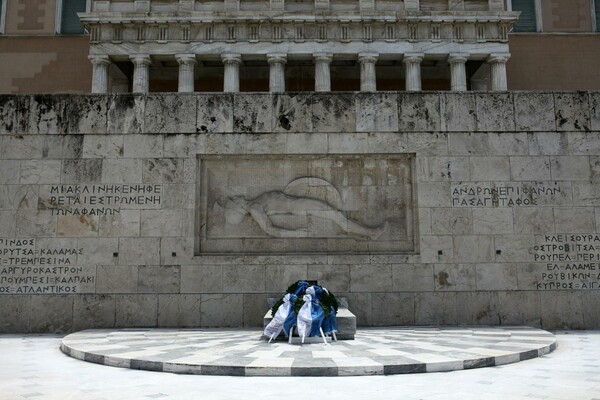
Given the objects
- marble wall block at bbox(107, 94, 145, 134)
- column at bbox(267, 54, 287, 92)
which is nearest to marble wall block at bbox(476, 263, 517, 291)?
marble wall block at bbox(107, 94, 145, 134)

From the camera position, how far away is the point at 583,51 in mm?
48688

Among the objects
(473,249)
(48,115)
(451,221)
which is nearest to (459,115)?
(451,221)

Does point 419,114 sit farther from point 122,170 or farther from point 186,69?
point 186,69

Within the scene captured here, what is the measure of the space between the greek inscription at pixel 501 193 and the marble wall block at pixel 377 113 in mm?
2466

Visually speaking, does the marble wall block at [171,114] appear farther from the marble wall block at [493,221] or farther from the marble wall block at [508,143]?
the marble wall block at [508,143]

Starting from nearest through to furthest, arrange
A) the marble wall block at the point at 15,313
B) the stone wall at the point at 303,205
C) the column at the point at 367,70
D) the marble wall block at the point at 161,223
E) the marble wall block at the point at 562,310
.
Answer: the marble wall block at the point at 15,313
the marble wall block at the point at 562,310
the stone wall at the point at 303,205
the marble wall block at the point at 161,223
the column at the point at 367,70

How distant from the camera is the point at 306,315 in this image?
34.7ft

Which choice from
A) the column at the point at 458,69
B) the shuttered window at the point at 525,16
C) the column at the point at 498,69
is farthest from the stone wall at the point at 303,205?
the shuttered window at the point at 525,16

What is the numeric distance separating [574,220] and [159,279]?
11.1 m

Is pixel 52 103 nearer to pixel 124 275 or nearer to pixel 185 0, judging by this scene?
pixel 124 275

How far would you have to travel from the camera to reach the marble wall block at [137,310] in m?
13.8

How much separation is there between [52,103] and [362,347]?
35.2 ft

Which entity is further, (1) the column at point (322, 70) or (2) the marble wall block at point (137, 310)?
(1) the column at point (322, 70)

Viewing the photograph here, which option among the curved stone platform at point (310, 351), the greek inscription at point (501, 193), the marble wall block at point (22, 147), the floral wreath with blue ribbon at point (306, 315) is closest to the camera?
the curved stone platform at point (310, 351)
